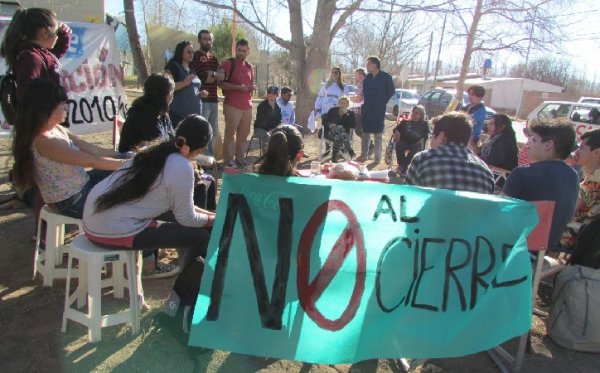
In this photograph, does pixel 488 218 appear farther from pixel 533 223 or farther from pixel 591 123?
pixel 591 123

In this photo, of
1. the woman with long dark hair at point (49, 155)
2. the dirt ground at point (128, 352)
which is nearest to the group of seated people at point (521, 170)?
the dirt ground at point (128, 352)

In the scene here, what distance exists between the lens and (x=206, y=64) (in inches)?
245

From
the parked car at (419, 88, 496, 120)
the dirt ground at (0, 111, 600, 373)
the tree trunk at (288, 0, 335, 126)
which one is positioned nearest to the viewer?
the dirt ground at (0, 111, 600, 373)

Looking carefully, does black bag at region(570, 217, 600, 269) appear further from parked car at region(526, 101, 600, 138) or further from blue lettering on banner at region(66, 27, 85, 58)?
parked car at region(526, 101, 600, 138)

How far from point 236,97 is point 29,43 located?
3.43 meters

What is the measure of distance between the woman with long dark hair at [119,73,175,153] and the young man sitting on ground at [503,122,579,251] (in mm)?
2557

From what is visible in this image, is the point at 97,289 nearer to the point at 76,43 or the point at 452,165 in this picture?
the point at 452,165

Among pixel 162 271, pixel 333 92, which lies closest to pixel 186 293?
pixel 162 271

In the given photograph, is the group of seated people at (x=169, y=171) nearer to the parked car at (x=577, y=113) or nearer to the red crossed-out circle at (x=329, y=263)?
the red crossed-out circle at (x=329, y=263)

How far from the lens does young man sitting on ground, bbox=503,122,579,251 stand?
284 centimetres

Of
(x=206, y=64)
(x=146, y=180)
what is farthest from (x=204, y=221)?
(x=206, y=64)

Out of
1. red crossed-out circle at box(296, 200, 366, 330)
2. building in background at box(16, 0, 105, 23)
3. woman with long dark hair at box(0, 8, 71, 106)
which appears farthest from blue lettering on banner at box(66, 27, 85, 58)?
building in background at box(16, 0, 105, 23)

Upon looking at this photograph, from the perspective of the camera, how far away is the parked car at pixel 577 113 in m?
11.9

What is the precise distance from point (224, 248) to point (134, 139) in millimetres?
1715
